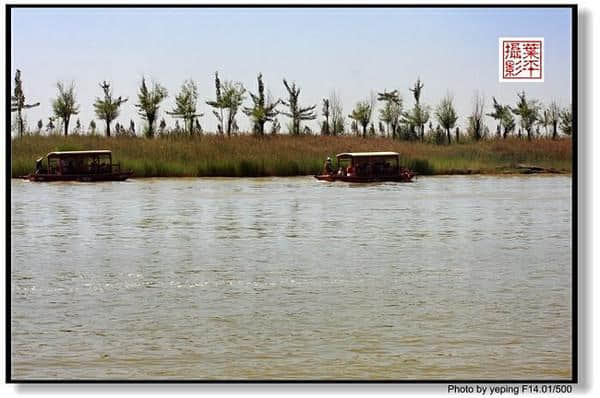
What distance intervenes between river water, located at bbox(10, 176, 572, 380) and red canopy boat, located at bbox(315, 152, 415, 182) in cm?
5

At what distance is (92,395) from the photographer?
12.9ft

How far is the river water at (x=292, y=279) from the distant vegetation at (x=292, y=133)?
112mm

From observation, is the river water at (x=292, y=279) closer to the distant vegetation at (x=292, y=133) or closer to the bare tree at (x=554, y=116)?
the distant vegetation at (x=292, y=133)

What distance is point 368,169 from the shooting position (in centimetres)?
507

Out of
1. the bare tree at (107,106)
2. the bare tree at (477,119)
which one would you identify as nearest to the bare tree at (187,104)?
the bare tree at (107,106)

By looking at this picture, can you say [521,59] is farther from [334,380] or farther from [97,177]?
[97,177]

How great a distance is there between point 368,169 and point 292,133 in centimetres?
43

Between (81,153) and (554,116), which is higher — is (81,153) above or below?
below

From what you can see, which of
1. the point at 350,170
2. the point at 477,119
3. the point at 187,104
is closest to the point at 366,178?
the point at 350,170

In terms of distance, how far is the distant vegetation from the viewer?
4.71m

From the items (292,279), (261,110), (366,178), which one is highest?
(261,110)

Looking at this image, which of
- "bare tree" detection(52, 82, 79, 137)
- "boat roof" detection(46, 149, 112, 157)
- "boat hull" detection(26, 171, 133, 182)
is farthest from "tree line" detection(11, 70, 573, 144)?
"boat hull" detection(26, 171, 133, 182)

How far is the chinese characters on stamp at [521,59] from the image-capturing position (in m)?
4.56

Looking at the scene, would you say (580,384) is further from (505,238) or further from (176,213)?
(176,213)
